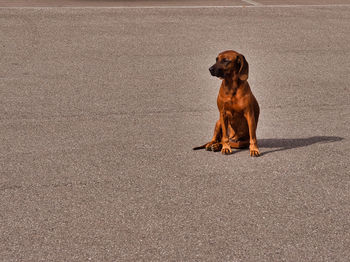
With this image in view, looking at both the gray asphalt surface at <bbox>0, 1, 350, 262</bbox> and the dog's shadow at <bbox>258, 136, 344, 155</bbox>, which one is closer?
the gray asphalt surface at <bbox>0, 1, 350, 262</bbox>

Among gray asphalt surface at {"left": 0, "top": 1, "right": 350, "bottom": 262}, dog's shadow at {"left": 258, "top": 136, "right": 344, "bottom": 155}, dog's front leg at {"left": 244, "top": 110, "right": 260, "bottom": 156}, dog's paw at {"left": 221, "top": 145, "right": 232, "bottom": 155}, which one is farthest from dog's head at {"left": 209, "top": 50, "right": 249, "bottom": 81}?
dog's shadow at {"left": 258, "top": 136, "right": 344, "bottom": 155}

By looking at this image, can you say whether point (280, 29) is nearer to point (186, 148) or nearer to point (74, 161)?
point (186, 148)

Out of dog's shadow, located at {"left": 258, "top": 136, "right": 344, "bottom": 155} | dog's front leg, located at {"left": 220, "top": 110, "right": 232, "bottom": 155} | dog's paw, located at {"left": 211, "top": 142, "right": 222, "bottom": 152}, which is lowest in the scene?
dog's shadow, located at {"left": 258, "top": 136, "right": 344, "bottom": 155}

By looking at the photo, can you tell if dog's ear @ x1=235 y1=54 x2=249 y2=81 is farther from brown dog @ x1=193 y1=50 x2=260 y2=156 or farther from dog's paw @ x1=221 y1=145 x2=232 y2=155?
dog's paw @ x1=221 y1=145 x2=232 y2=155

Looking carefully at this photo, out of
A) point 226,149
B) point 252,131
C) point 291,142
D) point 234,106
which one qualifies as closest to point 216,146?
point 226,149

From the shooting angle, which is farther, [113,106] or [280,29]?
[280,29]

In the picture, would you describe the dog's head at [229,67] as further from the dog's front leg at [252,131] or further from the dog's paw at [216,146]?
the dog's paw at [216,146]

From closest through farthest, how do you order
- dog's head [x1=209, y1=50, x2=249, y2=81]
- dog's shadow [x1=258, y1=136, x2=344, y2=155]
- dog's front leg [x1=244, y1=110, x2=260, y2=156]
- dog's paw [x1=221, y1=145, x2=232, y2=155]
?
dog's head [x1=209, y1=50, x2=249, y2=81] < dog's front leg [x1=244, y1=110, x2=260, y2=156] < dog's paw [x1=221, y1=145, x2=232, y2=155] < dog's shadow [x1=258, y1=136, x2=344, y2=155]

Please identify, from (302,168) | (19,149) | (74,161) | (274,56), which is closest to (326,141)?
(302,168)

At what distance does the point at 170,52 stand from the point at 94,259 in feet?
25.7

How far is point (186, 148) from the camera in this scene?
732 cm

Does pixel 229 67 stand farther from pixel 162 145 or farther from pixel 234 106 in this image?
pixel 162 145

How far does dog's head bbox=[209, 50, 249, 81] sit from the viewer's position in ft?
20.9

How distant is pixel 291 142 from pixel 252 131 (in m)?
1.03
